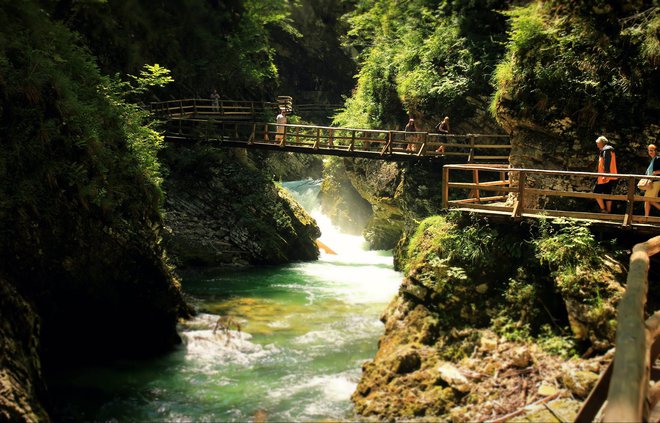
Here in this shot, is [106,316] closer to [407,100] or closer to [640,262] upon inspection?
[640,262]

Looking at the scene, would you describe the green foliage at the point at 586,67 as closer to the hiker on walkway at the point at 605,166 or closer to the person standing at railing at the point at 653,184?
the hiker on walkway at the point at 605,166

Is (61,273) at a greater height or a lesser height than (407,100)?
lesser

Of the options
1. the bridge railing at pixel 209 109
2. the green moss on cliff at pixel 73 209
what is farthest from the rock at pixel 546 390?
the bridge railing at pixel 209 109

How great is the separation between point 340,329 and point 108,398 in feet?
17.6

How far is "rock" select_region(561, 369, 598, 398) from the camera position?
7203 mm

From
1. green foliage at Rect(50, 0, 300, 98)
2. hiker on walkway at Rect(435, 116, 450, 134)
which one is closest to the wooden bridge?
hiker on walkway at Rect(435, 116, 450, 134)

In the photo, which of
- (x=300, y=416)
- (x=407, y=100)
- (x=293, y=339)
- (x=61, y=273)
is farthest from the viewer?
(x=407, y=100)

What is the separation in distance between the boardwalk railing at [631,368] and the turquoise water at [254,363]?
572 cm

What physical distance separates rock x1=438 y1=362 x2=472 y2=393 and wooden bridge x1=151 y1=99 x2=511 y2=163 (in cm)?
1002

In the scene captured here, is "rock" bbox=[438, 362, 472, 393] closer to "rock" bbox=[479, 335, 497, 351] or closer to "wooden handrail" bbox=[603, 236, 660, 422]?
"rock" bbox=[479, 335, 497, 351]

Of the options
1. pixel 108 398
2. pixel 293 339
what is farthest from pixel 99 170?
pixel 293 339

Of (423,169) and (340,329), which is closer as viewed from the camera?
(340,329)

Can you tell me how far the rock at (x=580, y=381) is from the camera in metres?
7.20

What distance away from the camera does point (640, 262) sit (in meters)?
3.85
